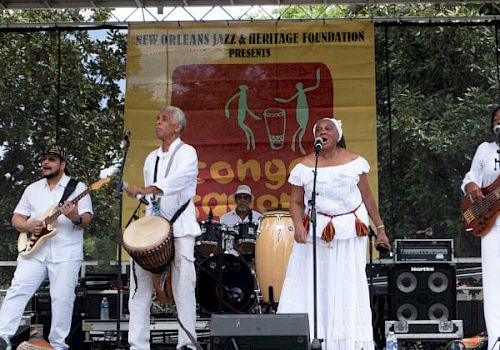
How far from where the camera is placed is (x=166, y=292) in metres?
7.20

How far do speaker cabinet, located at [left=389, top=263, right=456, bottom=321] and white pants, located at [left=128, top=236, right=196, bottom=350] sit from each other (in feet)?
6.83

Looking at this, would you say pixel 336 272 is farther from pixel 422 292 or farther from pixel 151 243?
pixel 422 292

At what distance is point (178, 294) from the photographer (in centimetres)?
701

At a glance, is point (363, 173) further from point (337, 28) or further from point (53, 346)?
point (337, 28)

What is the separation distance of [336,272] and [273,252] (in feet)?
6.77

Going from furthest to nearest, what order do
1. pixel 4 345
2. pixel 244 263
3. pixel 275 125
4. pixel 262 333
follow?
pixel 275 125 < pixel 244 263 < pixel 4 345 < pixel 262 333

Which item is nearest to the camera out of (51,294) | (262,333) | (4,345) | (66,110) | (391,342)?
(262,333)

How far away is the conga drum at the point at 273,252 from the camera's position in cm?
833

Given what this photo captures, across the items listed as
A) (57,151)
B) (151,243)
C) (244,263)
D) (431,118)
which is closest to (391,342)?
(244,263)

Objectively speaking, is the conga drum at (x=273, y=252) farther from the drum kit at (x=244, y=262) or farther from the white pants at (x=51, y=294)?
the white pants at (x=51, y=294)

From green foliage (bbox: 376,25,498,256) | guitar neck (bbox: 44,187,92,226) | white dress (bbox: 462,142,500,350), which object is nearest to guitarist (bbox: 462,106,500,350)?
white dress (bbox: 462,142,500,350)

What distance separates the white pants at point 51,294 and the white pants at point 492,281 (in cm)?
367

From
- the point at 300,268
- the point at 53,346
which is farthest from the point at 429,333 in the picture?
the point at 53,346

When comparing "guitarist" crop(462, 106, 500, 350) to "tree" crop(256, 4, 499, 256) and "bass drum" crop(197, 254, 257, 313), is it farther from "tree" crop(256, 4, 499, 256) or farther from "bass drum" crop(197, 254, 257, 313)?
"tree" crop(256, 4, 499, 256)
